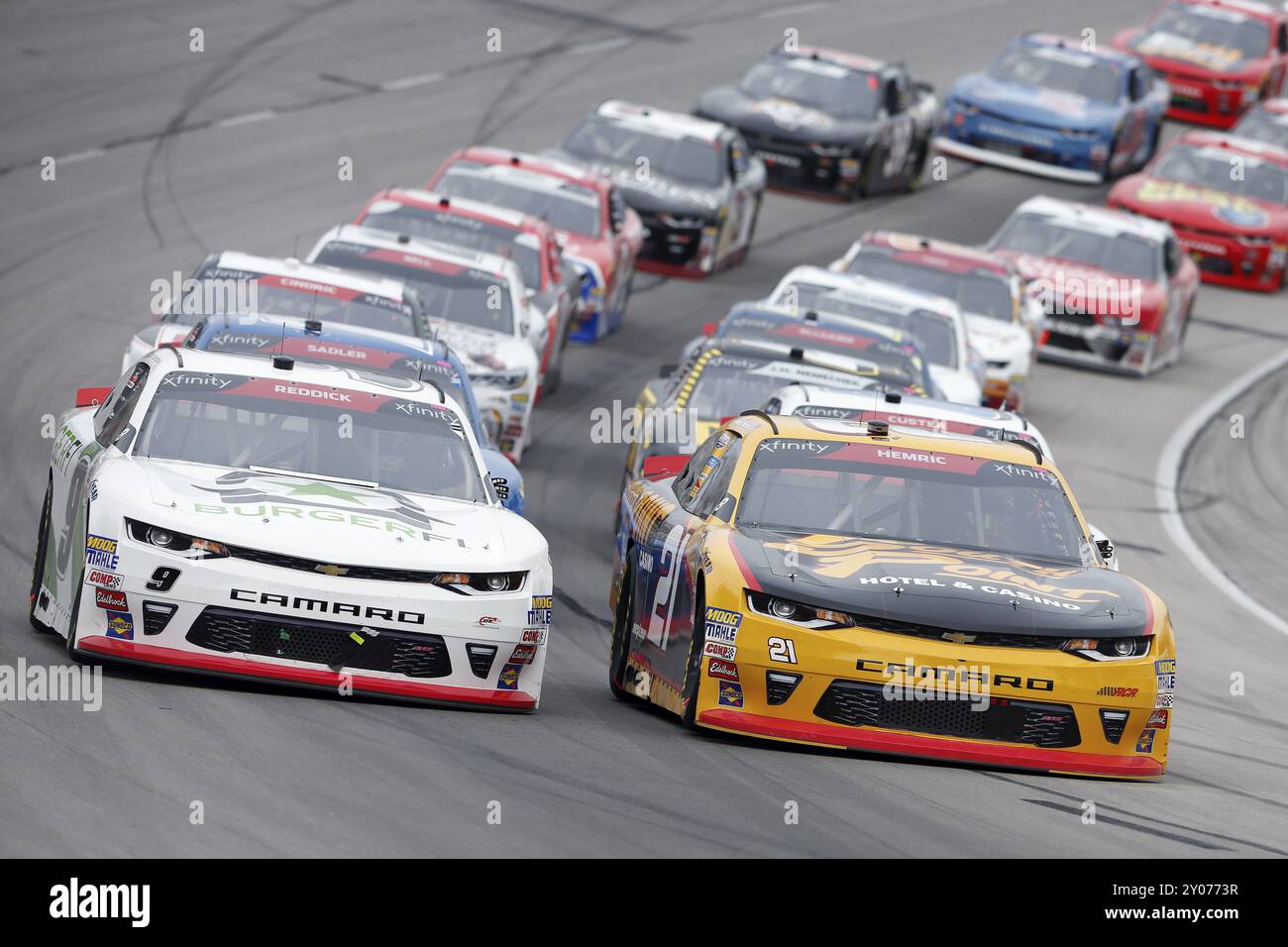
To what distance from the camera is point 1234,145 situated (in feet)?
103

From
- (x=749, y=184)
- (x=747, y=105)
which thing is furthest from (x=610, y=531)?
(x=747, y=105)

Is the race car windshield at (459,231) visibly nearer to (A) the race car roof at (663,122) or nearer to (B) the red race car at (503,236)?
(B) the red race car at (503,236)

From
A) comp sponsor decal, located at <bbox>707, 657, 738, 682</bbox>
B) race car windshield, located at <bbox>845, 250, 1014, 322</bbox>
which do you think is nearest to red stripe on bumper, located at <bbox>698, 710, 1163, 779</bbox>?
comp sponsor decal, located at <bbox>707, 657, 738, 682</bbox>

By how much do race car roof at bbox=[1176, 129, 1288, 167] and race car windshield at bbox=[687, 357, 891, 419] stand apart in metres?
16.9

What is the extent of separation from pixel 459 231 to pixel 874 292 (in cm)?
355

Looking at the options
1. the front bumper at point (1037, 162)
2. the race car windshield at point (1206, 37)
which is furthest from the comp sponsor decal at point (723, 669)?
the race car windshield at point (1206, 37)

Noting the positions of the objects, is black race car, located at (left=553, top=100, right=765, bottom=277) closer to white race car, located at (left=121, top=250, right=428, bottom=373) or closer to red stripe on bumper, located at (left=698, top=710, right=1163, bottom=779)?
white race car, located at (left=121, top=250, right=428, bottom=373)

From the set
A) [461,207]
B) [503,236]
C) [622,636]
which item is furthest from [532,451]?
[622,636]

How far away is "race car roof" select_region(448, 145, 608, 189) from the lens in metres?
23.5

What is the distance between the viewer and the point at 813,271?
2017 cm

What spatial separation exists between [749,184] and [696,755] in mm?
18559

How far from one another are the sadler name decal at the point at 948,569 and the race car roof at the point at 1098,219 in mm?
16443

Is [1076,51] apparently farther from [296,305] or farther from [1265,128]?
[296,305]
